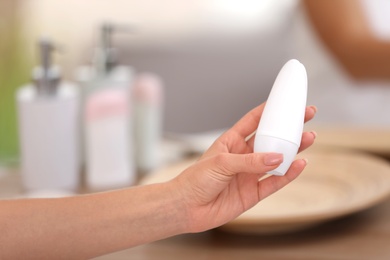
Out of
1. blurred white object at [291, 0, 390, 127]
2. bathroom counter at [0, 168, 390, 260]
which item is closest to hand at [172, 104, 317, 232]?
bathroom counter at [0, 168, 390, 260]

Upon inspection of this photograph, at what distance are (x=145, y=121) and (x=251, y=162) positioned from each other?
0.58m

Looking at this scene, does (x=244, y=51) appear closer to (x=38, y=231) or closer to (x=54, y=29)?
(x=54, y=29)

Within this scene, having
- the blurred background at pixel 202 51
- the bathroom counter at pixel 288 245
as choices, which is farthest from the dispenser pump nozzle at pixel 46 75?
the blurred background at pixel 202 51

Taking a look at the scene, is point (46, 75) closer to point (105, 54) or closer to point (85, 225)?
point (105, 54)

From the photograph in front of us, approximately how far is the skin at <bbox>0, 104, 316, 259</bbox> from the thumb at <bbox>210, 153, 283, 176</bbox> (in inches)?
1.2

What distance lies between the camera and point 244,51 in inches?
88.5

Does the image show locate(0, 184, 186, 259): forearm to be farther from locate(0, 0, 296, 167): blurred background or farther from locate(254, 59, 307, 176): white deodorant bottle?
locate(0, 0, 296, 167): blurred background

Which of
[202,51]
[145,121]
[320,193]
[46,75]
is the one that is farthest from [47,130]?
[202,51]

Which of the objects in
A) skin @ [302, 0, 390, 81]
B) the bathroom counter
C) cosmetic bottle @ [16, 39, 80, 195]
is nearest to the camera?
the bathroom counter

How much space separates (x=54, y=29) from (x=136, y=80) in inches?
10.6

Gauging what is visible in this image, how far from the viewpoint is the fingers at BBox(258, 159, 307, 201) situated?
668mm

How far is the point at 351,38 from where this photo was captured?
65.2 inches

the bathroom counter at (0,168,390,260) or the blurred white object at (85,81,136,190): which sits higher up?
the blurred white object at (85,81,136,190)

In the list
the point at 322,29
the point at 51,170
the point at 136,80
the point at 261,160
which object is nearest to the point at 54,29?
the point at 136,80
